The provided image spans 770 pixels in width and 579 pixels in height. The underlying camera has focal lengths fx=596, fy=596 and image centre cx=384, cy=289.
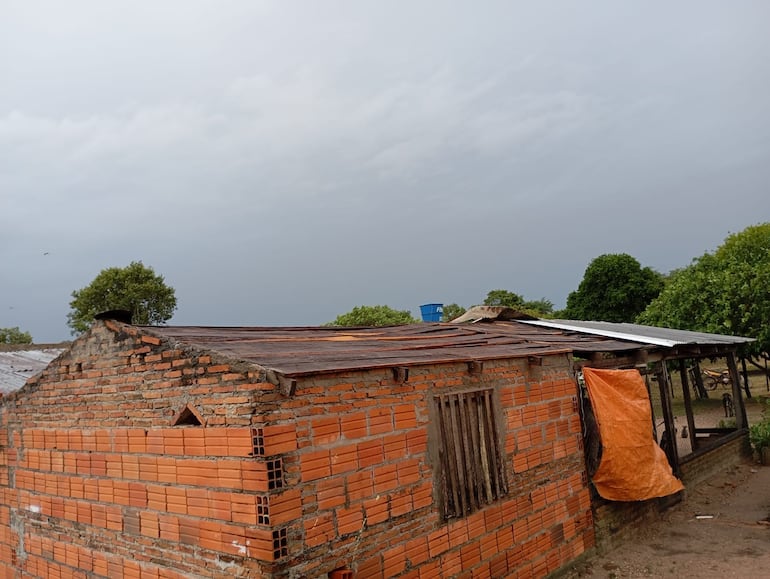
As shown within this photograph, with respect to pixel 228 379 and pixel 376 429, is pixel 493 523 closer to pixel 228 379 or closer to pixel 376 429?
pixel 376 429

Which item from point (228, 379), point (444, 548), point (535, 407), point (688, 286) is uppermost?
point (688, 286)

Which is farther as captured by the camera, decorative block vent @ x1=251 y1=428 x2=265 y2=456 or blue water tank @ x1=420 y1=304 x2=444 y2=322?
blue water tank @ x1=420 y1=304 x2=444 y2=322

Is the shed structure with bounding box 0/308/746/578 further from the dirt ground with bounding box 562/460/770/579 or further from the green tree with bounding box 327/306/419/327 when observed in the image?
the green tree with bounding box 327/306/419/327

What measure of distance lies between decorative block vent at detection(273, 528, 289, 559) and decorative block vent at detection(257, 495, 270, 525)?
109 millimetres

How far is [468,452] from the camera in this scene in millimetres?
5852

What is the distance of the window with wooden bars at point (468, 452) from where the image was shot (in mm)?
5621

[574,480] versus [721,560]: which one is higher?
[574,480]

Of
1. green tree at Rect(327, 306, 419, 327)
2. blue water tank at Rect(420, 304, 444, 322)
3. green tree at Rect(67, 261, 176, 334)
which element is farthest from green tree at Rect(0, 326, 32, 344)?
blue water tank at Rect(420, 304, 444, 322)

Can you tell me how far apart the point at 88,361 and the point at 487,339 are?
477 centimetres

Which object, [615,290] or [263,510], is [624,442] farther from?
[615,290]

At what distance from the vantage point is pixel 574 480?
732 cm

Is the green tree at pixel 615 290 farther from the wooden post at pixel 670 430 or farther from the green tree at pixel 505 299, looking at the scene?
the wooden post at pixel 670 430

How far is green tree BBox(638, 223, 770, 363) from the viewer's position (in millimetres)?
17375

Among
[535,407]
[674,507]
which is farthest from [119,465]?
[674,507]
